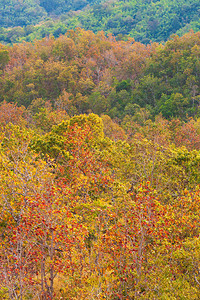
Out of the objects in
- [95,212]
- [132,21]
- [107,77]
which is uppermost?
[132,21]

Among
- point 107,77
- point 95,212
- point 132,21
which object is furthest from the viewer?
point 132,21

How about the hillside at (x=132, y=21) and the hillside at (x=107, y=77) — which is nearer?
the hillside at (x=107, y=77)

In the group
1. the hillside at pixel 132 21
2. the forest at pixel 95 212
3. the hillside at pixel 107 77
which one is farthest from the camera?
the hillside at pixel 132 21

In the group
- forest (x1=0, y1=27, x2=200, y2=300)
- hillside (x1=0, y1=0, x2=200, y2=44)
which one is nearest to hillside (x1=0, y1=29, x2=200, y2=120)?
forest (x1=0, y1=27, x2=200, y2=300)

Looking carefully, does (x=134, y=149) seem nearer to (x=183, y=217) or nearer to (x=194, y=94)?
(x=183, y=217)

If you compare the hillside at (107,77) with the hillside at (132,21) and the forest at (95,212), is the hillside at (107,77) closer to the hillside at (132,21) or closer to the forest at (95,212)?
the forest at (95,212)

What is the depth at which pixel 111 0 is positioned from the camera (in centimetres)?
17912

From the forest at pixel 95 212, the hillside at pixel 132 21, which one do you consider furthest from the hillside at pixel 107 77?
Result: the hillside at pixel 132 21

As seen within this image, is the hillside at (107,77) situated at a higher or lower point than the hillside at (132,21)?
lower

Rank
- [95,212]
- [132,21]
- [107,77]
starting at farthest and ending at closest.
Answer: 1. [132,21]
2. [107,77]
3. [95,212]

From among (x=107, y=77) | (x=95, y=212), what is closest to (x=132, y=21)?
(x=107, y=77)

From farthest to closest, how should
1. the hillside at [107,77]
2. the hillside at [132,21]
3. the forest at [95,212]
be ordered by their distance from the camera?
1. the hillside at [132,21]
2. the hillside at [107,77]
3. the forest at [95,212]

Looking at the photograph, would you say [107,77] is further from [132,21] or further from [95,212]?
[132,21]

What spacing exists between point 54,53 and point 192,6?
70931 millimetres
